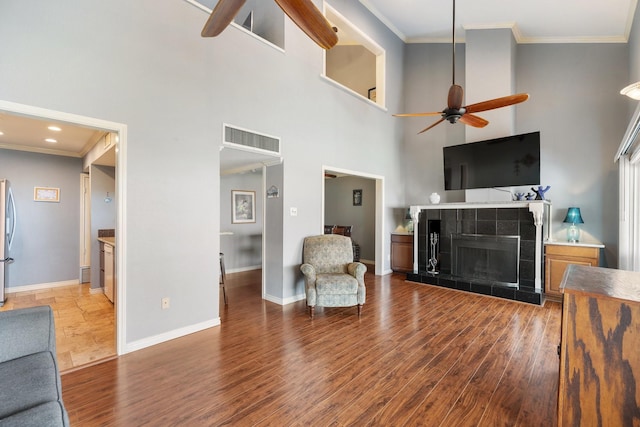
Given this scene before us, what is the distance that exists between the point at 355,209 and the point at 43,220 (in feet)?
20.8

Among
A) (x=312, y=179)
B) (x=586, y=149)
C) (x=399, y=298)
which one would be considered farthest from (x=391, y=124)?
(x=399, y=298)

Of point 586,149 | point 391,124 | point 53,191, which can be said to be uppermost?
point 391,124

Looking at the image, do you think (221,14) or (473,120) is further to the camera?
(473,120)

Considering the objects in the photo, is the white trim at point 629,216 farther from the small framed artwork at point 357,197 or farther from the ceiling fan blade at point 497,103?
the small framed artwork at point 357,197

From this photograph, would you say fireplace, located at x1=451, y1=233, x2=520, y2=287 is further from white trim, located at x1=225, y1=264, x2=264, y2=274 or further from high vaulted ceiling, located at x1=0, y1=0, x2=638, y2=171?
white trim, located at x1=225, y1=264, x2=264, y2=274

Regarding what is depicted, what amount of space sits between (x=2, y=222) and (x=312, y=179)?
4.17 meters

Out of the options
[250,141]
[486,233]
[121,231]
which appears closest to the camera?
[121,231]

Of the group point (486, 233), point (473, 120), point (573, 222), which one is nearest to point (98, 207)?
point (473, 120)

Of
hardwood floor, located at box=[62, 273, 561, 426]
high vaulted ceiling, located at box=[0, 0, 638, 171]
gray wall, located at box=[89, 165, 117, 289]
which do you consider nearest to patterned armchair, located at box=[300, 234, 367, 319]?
hardwood floor, located at box=[62, 273, 561, 426]

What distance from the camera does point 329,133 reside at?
475 centimetres

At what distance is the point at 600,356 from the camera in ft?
4.69

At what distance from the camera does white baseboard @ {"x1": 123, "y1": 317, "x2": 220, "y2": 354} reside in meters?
2.75

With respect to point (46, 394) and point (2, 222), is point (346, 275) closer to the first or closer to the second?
point (46, 394)

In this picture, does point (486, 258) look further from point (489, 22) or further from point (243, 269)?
point (243, 269)
